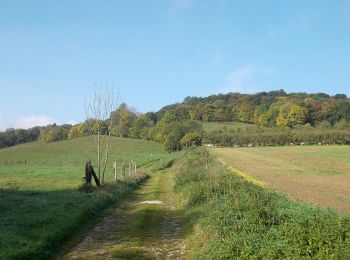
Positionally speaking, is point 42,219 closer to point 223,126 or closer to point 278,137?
point 278,137

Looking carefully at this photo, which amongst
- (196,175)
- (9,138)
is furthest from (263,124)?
(196,175)

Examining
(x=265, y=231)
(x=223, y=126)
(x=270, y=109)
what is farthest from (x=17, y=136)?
(x=265, y=231)

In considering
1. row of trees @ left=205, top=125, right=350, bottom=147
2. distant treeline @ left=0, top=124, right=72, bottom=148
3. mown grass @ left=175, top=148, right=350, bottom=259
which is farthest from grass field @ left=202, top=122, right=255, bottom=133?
mown grass @ left=175, top=148, right=350, bottom=259

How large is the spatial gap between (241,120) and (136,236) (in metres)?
135

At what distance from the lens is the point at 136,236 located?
1369 cm

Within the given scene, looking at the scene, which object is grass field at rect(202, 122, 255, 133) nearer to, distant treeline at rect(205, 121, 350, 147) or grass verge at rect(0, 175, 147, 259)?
distant treeline at rect(205, 121, 350, 147)

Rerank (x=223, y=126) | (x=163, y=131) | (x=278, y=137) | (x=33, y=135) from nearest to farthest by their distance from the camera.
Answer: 1. (x=278, y=137)
2. (x=163, y=131)
3. (x=223, y=126)
4. (x=33, y=135)

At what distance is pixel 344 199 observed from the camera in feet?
67.6

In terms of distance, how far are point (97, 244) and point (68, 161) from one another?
69.5 metres

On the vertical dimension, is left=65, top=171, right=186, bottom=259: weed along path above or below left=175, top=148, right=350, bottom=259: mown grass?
below

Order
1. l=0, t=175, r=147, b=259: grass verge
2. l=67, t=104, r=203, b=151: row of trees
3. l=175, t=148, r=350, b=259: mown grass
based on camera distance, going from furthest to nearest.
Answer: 1. l=67, t=104, r=203, b=151: row of trees
2. l=0, t=175, r=147, b=259: grass verge
3. l=175, t=148, r=350, b=259: mown grass

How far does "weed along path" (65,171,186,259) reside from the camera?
1141 centimetres

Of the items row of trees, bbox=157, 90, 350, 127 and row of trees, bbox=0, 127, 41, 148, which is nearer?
row of trees, bbox=157, 90, 350, 127

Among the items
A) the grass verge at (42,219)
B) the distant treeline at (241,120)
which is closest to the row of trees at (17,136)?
the distant treeline at (241,120)
